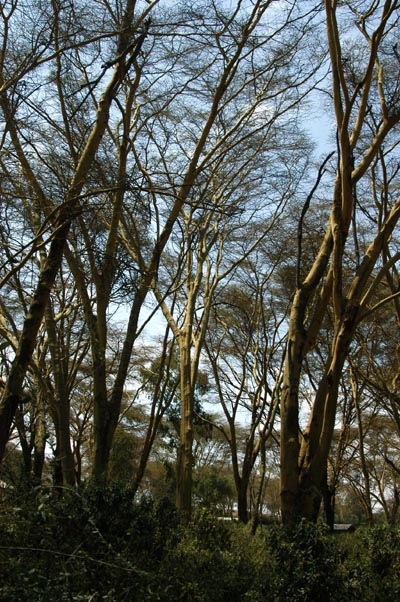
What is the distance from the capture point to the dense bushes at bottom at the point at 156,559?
10.3 feet

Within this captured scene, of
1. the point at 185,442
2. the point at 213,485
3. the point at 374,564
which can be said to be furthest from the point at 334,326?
the point at 213,485

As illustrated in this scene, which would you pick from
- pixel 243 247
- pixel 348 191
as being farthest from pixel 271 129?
pixel 348 191

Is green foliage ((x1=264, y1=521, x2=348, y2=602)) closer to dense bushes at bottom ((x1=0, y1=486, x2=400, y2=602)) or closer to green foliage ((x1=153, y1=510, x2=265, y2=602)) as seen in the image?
dense bushes at bottom ((x1=0, y1=486, x2=400, y2=602))

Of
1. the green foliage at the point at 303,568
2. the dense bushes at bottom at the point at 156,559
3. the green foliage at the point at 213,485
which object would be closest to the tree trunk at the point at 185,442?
the dense bushes at bottom at the point at 156,559

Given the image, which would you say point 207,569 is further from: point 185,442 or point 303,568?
point 185,442

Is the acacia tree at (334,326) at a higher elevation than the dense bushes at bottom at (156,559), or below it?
higher

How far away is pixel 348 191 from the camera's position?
554 cm

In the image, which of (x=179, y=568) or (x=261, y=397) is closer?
(x=179, y=568)

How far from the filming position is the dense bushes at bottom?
314cm

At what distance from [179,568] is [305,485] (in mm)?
1513

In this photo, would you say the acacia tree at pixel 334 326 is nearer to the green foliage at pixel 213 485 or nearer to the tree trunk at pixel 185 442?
the tree trunk at pixel 185 442

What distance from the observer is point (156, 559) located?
4.02 metres

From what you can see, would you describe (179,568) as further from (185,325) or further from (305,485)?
(185,325)

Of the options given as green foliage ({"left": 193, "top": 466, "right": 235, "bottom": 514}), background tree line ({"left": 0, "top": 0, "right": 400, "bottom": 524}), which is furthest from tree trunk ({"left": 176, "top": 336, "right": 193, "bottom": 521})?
green foliage ({"left": 193, "top": 466, "right": 235, "bottom": 514})
